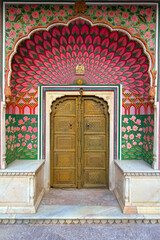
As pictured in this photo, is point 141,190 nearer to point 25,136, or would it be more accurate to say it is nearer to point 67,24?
point 25,136

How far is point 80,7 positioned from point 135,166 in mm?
2522

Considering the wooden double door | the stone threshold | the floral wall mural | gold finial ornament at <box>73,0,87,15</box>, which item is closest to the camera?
the stone threshold

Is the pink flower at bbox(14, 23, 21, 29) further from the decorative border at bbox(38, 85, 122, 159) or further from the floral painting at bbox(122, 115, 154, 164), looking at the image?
the floral painting at bbox(122, 115, 154, 164)

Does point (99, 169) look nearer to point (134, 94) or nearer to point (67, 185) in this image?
point (67, 185)

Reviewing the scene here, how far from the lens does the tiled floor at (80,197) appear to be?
278 cm

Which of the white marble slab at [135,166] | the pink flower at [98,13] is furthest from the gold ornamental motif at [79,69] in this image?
the white marble slab at [135,166]

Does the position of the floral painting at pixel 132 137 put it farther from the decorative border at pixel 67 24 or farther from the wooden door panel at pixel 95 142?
the decorative border at pixel 67 24

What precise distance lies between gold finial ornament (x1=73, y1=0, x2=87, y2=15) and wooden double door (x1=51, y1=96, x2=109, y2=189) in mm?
1384

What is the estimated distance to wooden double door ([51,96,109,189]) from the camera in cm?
330

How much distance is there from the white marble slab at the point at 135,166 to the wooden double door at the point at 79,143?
405 mm

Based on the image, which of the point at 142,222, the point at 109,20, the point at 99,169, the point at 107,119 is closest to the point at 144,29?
the point at 109,20

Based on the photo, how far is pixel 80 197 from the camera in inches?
117

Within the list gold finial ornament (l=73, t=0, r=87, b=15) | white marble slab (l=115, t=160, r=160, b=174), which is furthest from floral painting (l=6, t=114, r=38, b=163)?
gold finial ornament (l=73, t=0, r=87, b=15)

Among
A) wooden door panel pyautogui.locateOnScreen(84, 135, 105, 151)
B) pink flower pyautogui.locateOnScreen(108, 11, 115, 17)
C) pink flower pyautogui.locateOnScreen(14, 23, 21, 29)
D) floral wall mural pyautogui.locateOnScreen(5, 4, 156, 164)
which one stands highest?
pink flower pyautogui.locateOnScreen(108, 11, 115, 17)
